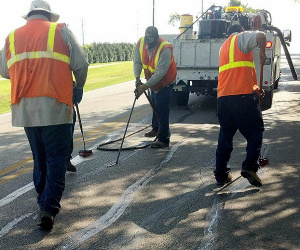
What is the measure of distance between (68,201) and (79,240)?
1.19 meters

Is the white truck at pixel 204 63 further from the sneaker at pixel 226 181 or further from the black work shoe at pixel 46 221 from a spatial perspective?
the black work shoe at pixel 46 221

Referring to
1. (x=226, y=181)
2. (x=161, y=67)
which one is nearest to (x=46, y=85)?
(x=226, y=181)

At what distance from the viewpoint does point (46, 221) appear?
4883 millimetres

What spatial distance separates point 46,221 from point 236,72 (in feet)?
9.03

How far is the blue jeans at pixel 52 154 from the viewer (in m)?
5.04

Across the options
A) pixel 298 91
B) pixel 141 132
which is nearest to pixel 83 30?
pixel 298 91

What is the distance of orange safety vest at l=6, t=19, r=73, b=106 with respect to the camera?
493cm

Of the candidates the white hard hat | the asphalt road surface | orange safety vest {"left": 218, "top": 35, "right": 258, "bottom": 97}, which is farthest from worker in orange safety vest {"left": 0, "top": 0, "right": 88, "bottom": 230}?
orange safety vest {"left": 218, "top": 35, "right": 258, "bottom": 97}

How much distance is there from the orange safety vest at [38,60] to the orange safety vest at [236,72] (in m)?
2.05

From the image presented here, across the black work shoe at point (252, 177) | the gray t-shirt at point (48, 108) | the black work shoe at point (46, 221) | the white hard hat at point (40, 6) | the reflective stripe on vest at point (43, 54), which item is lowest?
the black work shoe at point (252, 177)

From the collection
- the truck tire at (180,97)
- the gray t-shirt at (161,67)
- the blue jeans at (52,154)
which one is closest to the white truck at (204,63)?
the truck tire at (180,97)

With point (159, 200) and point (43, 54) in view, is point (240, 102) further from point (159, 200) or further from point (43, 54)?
point (43, 54)

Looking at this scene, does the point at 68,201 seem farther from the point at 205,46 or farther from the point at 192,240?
the point at 205,46

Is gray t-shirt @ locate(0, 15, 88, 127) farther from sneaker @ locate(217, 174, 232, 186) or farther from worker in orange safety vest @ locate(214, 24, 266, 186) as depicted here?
sneaker @ locate(217, 174, 232, 186)
